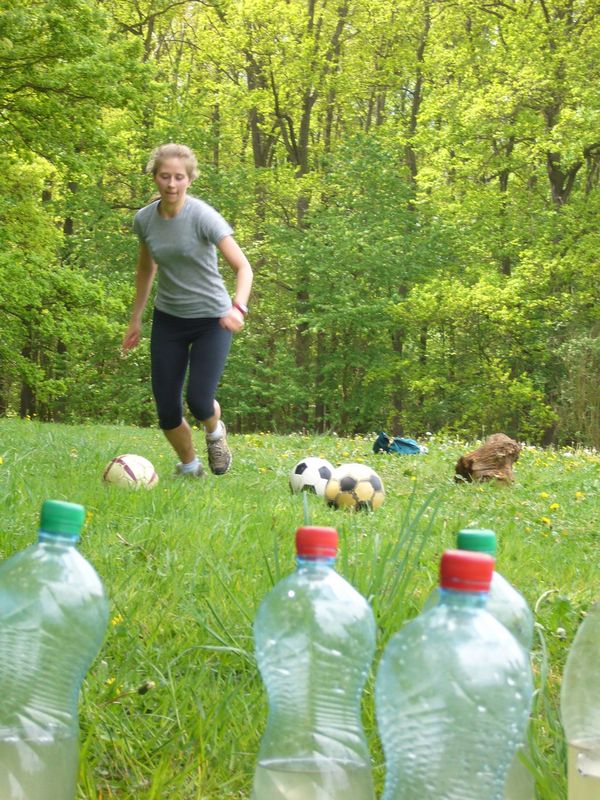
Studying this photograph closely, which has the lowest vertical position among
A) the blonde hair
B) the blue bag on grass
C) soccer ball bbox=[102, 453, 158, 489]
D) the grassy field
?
the blue bag on grass

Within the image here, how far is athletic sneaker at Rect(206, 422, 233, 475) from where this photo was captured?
305 inches

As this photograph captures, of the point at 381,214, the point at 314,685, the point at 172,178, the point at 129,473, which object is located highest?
the point at 381,214

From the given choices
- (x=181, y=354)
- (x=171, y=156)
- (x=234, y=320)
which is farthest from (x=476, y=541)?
(x=181, y=354)

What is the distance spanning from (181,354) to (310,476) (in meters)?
1.37

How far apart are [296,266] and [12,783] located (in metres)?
28.3

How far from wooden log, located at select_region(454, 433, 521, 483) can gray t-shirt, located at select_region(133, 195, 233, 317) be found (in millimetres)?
3226

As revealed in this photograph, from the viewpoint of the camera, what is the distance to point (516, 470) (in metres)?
10.6

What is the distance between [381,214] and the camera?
2956cm

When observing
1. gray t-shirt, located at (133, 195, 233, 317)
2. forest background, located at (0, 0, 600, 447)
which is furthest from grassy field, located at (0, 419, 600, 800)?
forest background, located at (0, 0, 600, 447)

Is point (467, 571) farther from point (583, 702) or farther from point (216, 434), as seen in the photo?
point (216, 434)

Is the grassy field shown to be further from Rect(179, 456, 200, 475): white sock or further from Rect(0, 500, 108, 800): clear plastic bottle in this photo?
Rect(0, 500, 108, 800): clear plastic bottle

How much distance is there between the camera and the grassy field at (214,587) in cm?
223

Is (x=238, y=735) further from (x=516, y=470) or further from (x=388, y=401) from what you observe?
(x=388, y=401)

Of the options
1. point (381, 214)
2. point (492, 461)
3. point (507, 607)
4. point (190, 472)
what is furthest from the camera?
point (381, 214)
